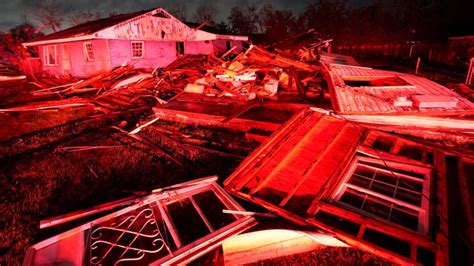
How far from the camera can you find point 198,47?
23812 mm

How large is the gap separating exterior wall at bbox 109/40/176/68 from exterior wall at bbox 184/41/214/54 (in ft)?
5.62

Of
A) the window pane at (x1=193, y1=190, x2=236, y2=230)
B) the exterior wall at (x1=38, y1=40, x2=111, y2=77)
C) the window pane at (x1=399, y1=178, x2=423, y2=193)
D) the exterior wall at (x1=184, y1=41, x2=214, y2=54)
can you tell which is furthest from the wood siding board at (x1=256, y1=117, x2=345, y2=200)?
the exterior wall at (x1=184, y1=41, x2=214, y2=54)

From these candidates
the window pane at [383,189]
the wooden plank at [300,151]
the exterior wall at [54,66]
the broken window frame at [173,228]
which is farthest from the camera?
the exterior wall at [54,66]

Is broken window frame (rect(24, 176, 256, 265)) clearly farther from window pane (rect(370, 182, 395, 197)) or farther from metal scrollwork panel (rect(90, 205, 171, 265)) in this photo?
window pane (rect(370, 182, 395, 197))

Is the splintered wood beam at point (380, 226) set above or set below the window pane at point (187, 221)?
above

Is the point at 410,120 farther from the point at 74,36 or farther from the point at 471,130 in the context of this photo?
the point at 74,36

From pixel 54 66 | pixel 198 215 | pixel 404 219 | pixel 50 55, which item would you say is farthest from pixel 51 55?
pixel 404 219

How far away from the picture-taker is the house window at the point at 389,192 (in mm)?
3141

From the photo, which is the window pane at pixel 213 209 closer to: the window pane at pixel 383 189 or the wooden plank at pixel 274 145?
the wooden plank at pixel 274 145

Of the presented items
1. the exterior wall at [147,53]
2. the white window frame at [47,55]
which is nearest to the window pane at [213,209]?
the exterior wall at [147,53]

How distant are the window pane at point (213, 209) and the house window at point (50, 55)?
22172 millimetres

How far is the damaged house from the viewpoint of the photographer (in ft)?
54.2

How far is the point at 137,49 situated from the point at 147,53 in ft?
2.60

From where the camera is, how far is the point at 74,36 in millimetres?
16406
